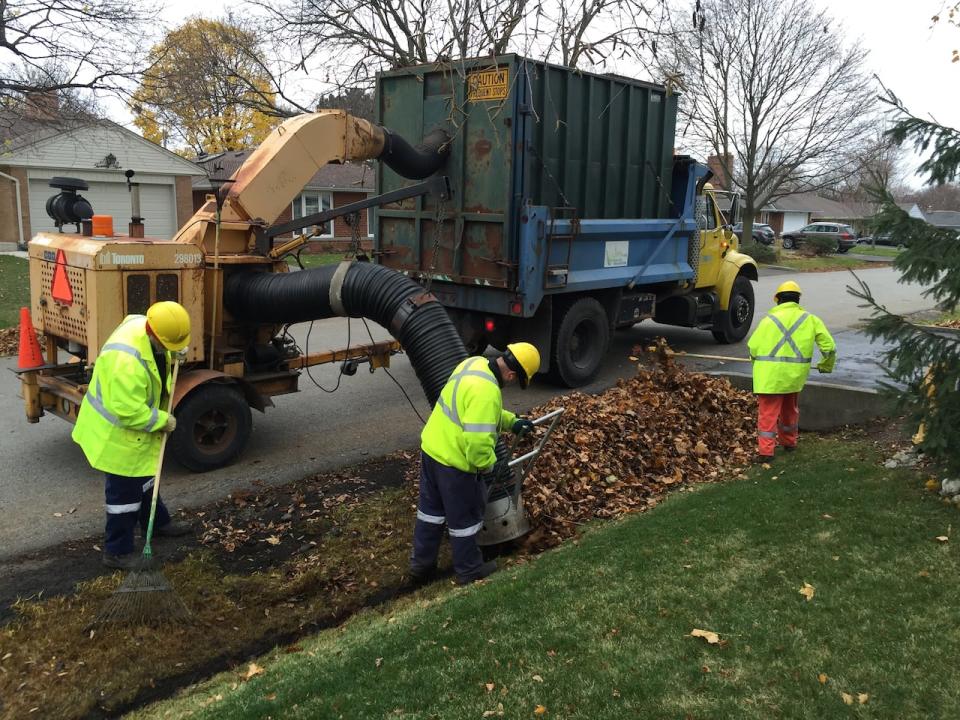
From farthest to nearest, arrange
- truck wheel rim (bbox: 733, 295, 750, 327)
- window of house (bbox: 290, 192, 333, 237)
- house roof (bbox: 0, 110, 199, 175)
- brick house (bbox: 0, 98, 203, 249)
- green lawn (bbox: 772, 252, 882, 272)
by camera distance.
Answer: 1. green lawn (bbox: 772, 252, 882, 272)
2. window of house (bbox: 290, 192, 333, 237)
3. brick house (bbox: 0, 98, 203, 249)
4. house roof (bbox: 0, 110, 199, 175)
5. truck wheel rim (bbox: 733, 295, 750, 327)

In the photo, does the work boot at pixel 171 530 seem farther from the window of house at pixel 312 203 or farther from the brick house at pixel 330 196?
the window of house at pixel 312 203

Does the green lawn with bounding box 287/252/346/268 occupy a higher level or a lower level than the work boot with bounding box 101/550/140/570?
higher

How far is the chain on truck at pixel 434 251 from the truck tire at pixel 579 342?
28 millimetres

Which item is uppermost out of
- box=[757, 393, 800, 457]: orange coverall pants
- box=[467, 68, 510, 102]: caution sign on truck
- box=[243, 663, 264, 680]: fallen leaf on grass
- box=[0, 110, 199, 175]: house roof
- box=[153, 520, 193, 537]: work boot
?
box=[0, 110, 199, 175]: house roof

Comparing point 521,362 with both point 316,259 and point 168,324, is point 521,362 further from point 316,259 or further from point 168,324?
point 316,259

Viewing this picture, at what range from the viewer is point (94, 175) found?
90.1 feet

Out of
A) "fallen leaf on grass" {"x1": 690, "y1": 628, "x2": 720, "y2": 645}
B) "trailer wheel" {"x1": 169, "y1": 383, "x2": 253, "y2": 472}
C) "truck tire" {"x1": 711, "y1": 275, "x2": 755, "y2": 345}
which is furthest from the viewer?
"truck tire" {"x1": 711, "y1": 275, "x2": 755, "y2": 345}

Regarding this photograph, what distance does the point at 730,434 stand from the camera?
8.01 meters

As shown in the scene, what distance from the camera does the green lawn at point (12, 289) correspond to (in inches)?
546

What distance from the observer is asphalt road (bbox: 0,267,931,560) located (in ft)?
20.0

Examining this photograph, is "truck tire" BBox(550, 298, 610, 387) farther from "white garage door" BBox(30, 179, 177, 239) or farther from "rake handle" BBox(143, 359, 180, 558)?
Answer: "white garage door" BBox(30, 179, 177, 239)

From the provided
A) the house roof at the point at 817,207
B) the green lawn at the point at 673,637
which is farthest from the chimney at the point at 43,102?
the house roof at the point at 817,207

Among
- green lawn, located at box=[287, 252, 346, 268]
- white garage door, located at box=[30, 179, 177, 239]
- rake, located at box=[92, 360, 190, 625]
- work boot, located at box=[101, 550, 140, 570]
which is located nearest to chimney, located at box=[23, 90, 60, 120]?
green lawn, located at box=[287, 252, 346, 268]

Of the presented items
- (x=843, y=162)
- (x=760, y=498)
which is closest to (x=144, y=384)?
(x=760, y=498)
